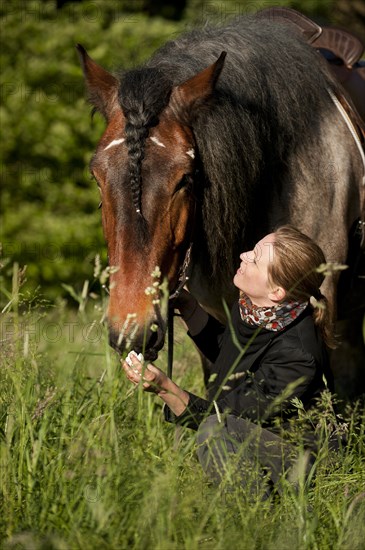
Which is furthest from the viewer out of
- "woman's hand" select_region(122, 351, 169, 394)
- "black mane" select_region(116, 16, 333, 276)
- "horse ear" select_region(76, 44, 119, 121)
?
"horse ear" select_region(76, 44, 119, 121)

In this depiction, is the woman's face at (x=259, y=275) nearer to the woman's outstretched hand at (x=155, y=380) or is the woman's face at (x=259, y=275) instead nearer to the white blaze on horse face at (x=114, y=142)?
the woman's outstretched hand at (x=155, y=380)

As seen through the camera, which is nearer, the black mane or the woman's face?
the woman's face

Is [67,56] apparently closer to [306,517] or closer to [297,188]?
[297,188]

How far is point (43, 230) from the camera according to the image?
8.92 m

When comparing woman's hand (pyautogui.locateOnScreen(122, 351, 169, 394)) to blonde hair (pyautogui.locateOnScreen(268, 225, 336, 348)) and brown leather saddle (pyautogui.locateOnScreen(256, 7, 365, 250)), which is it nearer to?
blonde hair (pyautogui.locateOnScreen(268, 225, 336, 348))

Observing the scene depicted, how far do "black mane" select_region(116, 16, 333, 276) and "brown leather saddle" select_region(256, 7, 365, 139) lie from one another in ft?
0.78

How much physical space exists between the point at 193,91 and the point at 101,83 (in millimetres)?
392

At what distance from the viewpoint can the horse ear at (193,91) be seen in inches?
131

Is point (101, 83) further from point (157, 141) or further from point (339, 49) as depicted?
point (339, 49)

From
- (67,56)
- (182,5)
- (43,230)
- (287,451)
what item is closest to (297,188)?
(287,451)

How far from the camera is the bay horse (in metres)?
3.07

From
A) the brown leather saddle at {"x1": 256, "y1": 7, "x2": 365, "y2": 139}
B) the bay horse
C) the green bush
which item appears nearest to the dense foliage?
the green bush

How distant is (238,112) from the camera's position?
3.55 m

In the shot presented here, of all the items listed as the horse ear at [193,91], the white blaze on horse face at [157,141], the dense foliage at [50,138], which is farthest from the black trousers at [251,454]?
the dense foliage at [50,138]
